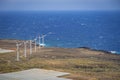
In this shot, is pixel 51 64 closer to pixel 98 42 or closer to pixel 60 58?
pixel 60 58

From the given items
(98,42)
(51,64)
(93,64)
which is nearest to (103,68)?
(93,64)

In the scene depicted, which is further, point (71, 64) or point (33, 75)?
point (71, 64)

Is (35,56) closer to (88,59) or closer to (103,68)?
(88,59)

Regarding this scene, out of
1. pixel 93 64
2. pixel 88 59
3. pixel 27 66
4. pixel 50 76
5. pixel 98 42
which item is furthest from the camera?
pixel 98 42

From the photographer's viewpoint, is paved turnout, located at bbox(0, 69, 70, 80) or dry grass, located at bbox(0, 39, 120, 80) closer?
paved turnout, located at bbox(0, 69, 70, 80)

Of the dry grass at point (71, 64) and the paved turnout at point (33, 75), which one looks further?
the dry grass at point (71, 64)

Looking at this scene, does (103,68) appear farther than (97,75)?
Yes

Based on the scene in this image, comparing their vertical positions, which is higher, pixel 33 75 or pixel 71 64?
pixel 71 64

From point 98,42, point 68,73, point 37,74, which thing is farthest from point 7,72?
point 98,42

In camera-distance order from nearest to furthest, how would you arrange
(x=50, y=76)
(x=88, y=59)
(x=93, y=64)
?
(x=50, y=76), (x=93, y=64), (x=88, y=59)
